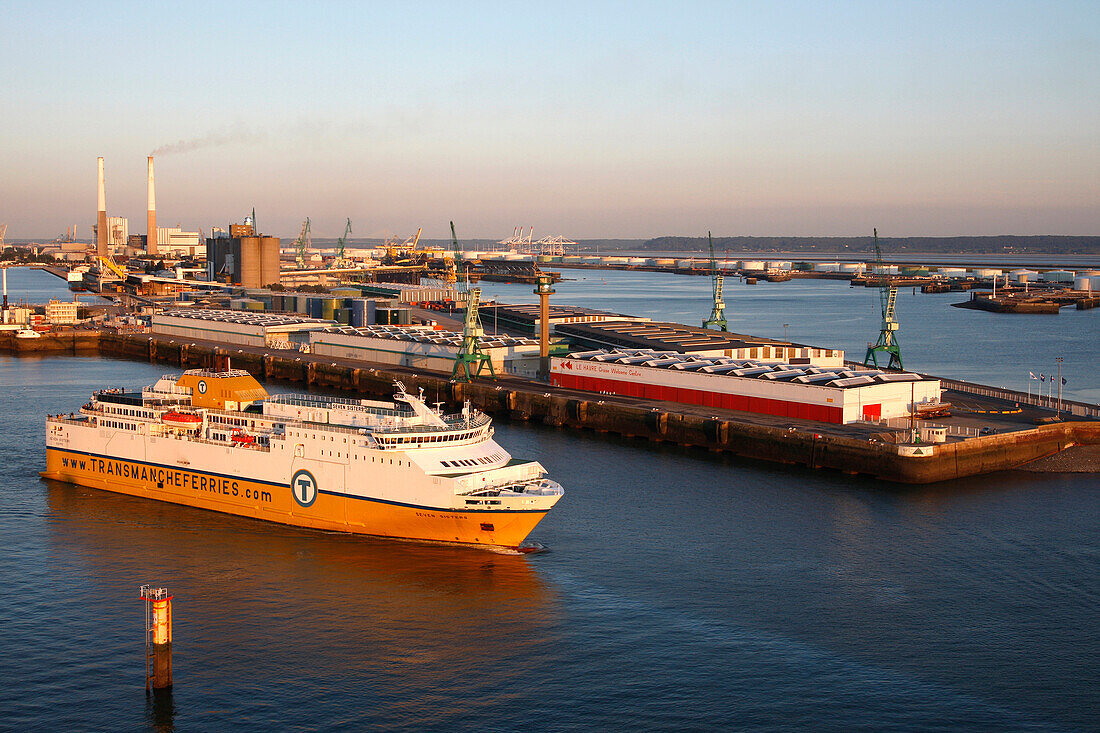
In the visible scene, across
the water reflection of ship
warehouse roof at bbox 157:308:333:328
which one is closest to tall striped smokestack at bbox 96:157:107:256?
warehouse roof at bbox 157:308:333:328

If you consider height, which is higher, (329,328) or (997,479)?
(329,328)

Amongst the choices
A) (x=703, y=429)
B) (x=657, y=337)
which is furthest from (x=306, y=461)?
(x=657, y=337)

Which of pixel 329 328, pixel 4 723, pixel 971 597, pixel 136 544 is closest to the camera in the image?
pixel 4 723

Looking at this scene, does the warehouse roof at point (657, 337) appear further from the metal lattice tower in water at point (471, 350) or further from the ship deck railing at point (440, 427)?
the ship deck railing at point (440, 427)

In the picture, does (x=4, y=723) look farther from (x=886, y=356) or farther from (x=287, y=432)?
(x=886, y=356)

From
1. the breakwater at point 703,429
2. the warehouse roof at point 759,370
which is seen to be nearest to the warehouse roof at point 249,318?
the breakwater at point 703,429

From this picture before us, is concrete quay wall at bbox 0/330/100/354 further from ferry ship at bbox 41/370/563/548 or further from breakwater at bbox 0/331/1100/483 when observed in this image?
ferry ship at bbox 41/370/563/548

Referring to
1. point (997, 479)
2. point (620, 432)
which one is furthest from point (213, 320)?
point (997, 479)
